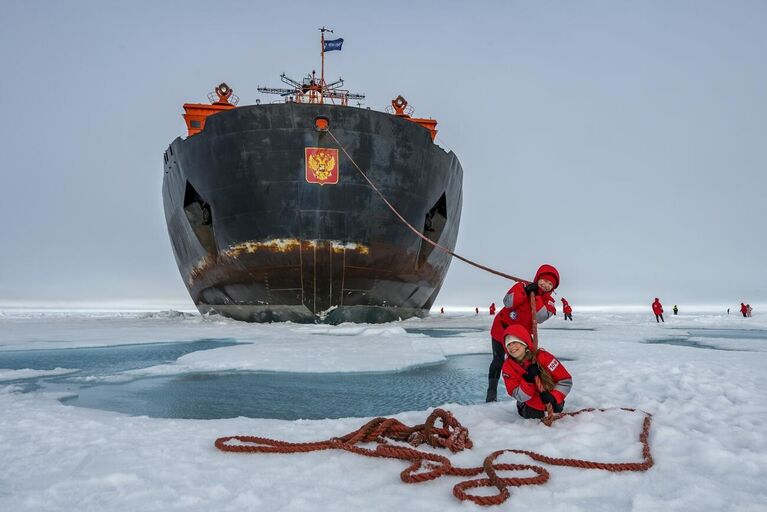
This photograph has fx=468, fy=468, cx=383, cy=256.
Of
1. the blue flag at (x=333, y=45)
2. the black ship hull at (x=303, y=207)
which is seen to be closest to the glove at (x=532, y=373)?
the black ship hull at (x=303, y=207)

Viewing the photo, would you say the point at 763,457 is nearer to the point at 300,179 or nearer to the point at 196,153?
the point at 300,179

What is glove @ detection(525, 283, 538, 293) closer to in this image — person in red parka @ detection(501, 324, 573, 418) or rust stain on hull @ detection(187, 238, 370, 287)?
person in red parka @ detection(501, 324, 573, 418)

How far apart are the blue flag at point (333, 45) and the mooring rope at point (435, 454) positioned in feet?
51.9

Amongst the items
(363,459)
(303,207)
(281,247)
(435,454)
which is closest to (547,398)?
(435,454)

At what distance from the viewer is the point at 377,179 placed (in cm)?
1046

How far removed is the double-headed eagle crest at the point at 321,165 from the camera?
33.1 feet

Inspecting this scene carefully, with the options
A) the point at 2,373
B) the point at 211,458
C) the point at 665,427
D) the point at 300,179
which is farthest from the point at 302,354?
the point at 300,179

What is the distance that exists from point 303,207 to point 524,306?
7.65 meters

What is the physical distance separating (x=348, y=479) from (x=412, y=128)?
9897 mm

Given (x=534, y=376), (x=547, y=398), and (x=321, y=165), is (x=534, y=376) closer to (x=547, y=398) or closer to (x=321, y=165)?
(x=547, y=398)

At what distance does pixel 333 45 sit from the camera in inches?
631

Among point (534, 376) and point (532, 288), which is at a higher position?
point (532, 288)

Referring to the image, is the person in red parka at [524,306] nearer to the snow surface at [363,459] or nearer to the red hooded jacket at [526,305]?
the red hooded jacket at [526,305]

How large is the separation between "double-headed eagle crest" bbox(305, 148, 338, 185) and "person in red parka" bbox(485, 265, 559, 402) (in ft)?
24.3
